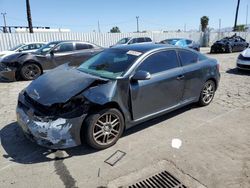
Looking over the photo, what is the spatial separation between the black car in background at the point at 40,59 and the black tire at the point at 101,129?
4590 mm

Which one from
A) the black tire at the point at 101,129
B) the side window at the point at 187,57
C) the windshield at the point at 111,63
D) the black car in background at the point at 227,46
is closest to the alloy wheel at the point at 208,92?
the side window at the point at 187,57

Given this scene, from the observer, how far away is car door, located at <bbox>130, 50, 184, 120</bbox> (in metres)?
3.84

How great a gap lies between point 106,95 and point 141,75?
651 millimetres

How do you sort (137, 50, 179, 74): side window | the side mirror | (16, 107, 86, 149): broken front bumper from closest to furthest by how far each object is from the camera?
(16, 107, 86, 149): broken front bumper
the side mirror
(137, 50, 179, 74): side window

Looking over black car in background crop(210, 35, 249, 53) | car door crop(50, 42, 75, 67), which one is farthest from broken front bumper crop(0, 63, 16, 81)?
black car in background crop(210, 35, 249, 53)

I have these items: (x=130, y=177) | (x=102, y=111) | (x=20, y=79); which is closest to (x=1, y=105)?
(x=20, y=79)

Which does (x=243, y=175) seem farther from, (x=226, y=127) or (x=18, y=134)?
(x=18, y=134)

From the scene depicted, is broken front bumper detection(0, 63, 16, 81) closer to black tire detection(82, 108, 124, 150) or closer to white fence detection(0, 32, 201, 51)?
black tire detection(82, 108, 124, 150)

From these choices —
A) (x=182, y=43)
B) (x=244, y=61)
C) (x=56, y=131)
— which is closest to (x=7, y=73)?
(x=56, y=131)

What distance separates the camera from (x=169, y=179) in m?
2.92

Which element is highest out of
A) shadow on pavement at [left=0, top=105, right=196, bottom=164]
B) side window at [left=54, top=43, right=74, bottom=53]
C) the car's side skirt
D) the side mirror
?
side window at [left=54, top=43, right=74, bottom=53]

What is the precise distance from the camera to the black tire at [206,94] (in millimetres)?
5278

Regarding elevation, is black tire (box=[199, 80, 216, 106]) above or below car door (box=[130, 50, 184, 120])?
below

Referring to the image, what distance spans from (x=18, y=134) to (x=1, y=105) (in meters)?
2.14
